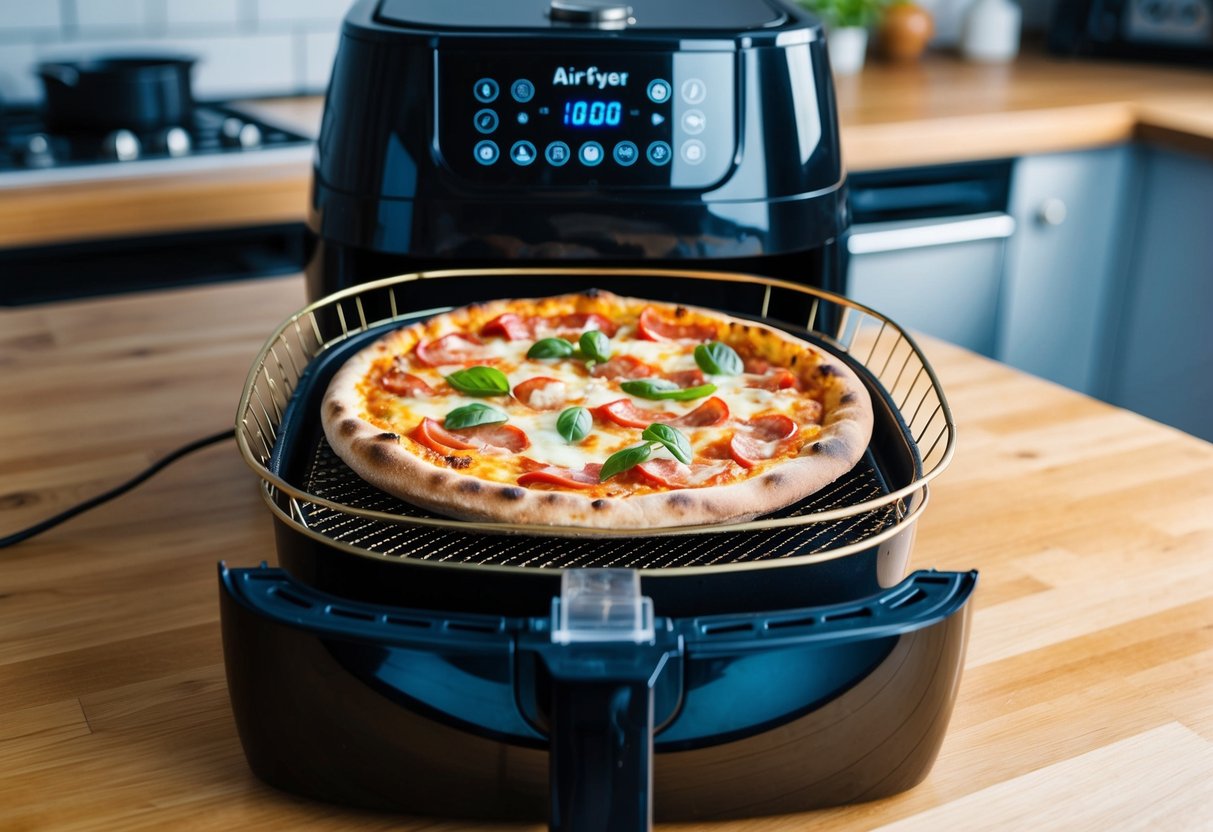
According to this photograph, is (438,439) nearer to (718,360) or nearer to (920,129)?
(718,360)

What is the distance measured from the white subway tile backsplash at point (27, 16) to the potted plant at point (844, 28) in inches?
59.4

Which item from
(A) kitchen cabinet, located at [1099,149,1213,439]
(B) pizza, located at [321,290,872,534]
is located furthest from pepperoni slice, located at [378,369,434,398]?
(A) kitchen cabinet, located at [1099,149,1213,439]

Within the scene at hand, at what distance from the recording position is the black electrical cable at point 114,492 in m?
0.90

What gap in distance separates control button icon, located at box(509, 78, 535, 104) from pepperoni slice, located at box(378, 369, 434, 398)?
245 mm

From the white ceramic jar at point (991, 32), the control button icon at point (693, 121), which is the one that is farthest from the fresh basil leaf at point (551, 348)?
the white ceramic jar at point (991, 32)

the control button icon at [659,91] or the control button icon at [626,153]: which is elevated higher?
the control button icon at [659,91]

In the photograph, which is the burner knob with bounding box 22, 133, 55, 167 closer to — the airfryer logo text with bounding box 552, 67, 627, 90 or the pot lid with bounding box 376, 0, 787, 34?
the pot lid with bounding box 376, 0, 787, 34

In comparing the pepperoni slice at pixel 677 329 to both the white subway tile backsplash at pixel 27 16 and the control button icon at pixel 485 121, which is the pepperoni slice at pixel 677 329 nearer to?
the control button icon at pixel 485 121

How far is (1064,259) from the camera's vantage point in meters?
2.39

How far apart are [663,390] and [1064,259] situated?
1.74m

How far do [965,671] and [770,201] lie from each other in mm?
432

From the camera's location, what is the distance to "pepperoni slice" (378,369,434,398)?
3.04 feet

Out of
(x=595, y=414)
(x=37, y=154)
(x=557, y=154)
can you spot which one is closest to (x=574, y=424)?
(x=595, y=414)

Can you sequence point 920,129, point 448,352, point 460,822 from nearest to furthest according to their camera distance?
point 460,822 → point 448,352 → point 920,129
